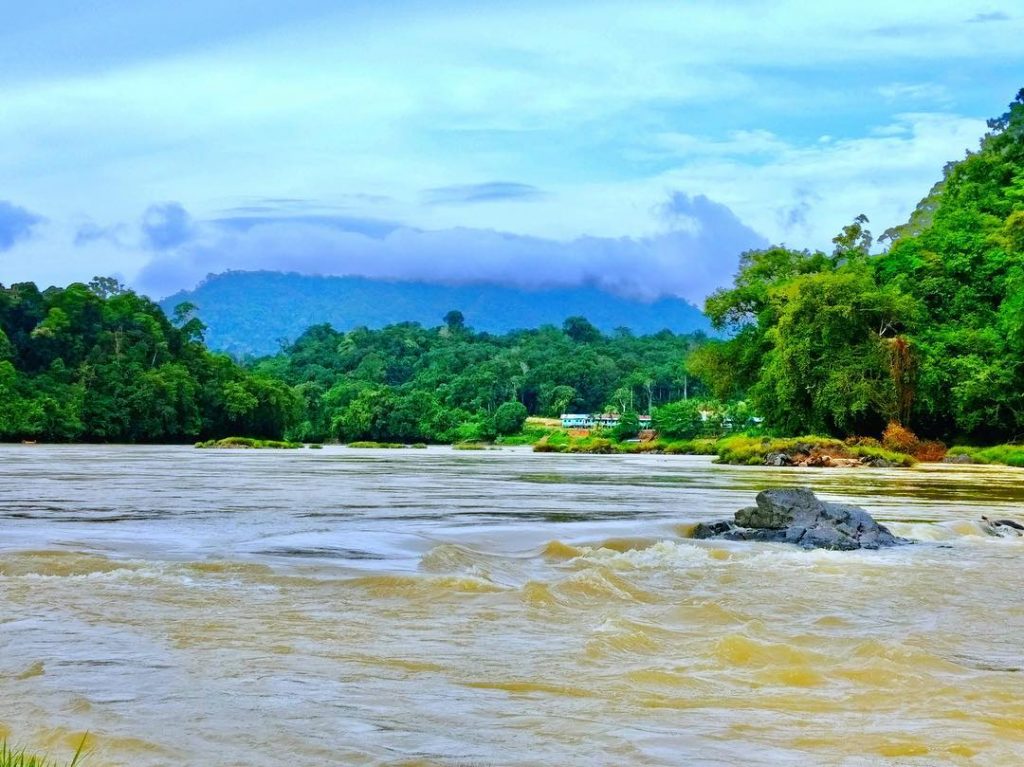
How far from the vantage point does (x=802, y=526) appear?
14836mm

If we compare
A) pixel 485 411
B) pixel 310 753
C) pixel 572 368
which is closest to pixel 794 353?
pixel 310 753

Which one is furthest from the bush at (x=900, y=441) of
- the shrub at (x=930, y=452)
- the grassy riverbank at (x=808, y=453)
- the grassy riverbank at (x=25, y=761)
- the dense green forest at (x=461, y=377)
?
the dense green forest at (x=461, y=377)

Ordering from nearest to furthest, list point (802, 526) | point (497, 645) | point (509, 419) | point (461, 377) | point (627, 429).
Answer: point (497, 645), point (802, 526), point (627, 429), point (509, 419), point (461, 377)

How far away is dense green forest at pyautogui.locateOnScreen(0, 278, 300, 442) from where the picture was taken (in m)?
89.9

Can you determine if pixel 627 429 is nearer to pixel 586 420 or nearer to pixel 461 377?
pixel 586 420

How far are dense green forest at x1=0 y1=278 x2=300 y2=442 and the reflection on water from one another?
80.0 meters

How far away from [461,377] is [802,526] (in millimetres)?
121626

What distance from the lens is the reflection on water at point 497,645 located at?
5145 millimetres

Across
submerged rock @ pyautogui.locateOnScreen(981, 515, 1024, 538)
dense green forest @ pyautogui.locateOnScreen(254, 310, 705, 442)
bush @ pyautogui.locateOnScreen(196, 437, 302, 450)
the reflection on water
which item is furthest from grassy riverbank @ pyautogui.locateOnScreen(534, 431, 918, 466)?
dense green forest @ pyautogui.locateOnScreen(254, 310, 705, 442)

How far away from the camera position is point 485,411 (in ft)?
408

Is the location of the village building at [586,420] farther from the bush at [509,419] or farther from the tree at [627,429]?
the tree at [627,429]

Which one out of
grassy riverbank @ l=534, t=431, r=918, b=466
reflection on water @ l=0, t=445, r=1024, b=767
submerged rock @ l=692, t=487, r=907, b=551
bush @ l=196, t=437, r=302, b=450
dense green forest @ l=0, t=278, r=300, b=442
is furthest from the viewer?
dense green forest @ l=0, t=278, r=300, b=442

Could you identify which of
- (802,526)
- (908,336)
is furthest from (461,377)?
(802,526)

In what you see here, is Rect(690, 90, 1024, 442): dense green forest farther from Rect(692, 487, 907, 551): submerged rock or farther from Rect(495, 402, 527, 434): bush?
Rect(495, 402, 527, 434): bush
